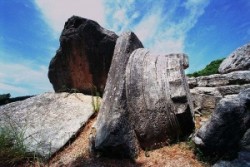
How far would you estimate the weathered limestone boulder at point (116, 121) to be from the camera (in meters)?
4.73

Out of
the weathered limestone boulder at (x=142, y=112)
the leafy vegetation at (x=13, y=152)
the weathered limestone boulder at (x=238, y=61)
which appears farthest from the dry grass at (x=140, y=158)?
the weathered limestone boulder at (x=238, y=61)

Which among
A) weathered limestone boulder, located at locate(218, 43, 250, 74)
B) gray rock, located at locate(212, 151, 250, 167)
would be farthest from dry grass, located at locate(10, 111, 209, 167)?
weathered limestone boulder, located at locate(218, 43, 250, 74)

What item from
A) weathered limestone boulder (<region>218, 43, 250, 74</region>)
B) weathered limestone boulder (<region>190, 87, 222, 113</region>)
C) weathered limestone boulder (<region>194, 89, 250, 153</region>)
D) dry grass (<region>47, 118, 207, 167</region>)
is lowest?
dry grass (<region>47, 118, 207, 167</region>)

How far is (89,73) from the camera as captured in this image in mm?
6824

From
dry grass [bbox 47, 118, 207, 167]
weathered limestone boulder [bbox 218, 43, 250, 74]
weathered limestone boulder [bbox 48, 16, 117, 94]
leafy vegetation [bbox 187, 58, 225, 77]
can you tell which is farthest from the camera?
leafy vegetation [bbox 187, 58, 225, 77]

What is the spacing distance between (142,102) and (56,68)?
10.1ft

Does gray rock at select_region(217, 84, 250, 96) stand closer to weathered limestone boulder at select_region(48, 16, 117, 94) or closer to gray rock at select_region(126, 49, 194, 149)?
gray rock at select_region(126, 49, 194, 149)

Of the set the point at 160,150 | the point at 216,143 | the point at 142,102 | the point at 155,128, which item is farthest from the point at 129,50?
the point at 216,143

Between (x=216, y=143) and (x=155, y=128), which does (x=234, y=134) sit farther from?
(x=155, y=128)

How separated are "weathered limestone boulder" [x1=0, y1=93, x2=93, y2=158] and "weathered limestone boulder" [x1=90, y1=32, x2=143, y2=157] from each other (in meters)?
0.78

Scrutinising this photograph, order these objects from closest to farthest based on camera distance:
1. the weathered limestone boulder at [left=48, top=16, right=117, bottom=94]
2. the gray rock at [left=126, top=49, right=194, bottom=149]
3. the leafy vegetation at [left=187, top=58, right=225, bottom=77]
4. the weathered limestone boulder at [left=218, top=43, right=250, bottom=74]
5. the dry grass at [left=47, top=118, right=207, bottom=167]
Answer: the dry grass at [left=47, top=118, right=207, bottom=167] < the gray rock at [left=126, top=49, right=194, bottom=149] < the weathered limestone boulder at [left=48, top=16, right=117, bottom=94] < the weathered limestone boulder at [left=218, top=43, right=250, bottom=74] < the leafy vegetation at [left=187, top=58, right=225, bottom=77]

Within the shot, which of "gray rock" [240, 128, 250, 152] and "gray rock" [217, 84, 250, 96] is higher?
"gray rock" [217, 84, 250, 96]

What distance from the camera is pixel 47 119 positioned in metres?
6.12

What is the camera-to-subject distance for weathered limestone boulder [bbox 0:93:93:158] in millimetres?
5451
